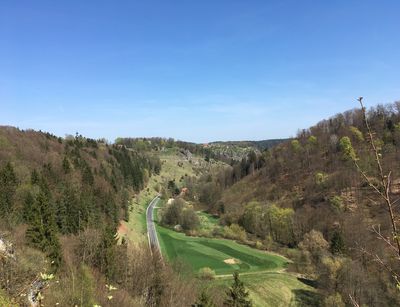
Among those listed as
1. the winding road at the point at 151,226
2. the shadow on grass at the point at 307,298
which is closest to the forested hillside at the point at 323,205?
the shadow on grass at the point at 307,298

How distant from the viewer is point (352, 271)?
4897 centimetres

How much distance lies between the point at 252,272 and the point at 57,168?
58495mm

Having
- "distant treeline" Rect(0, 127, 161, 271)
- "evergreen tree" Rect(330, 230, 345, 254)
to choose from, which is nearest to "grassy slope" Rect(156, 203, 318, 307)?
"evergreen tree" Rect(330, 230, 345, 254)

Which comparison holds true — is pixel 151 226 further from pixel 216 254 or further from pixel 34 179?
pixel 34 179

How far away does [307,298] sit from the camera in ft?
189

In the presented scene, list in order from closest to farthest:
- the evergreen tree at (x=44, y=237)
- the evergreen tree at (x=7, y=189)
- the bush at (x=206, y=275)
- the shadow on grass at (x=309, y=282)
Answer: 1. the evergreen tree at (x=44, y=237)
2. the evergreen tree at (x=7, y=189)
3. the shadow on grass at (x=309, y=282)
4. the bush at (x=206, y=275)

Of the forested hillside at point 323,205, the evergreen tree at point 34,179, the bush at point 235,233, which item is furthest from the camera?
the bush at point 235,233

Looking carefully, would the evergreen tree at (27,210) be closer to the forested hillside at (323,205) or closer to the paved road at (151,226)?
the paved road at (151,226)

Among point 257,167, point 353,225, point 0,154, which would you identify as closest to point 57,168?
point 0,154

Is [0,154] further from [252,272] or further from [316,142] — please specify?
[316,142]

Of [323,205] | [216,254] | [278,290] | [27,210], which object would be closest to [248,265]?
[216,254]

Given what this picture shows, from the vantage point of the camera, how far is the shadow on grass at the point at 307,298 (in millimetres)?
55250

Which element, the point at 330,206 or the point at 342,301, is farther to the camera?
the point at 330,206

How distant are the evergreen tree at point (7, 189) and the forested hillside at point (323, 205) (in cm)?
4865
